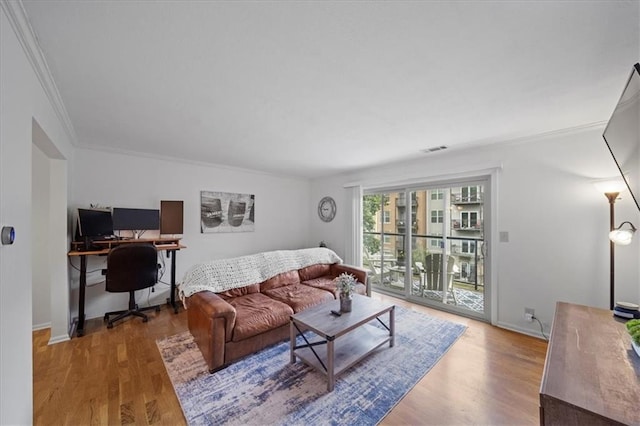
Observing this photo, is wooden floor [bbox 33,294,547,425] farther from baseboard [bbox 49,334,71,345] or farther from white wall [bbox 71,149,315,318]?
white wall [bbox 71,149,315,318]

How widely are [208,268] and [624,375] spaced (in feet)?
10.8

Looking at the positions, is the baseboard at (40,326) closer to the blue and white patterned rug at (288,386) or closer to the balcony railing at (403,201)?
the blue and white patterned rug at (288,386)

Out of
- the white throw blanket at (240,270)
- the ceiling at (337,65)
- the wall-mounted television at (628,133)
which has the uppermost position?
the ceiling at (337,65)

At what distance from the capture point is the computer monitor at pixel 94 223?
2.86 metres

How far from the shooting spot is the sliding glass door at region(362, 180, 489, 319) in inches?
136

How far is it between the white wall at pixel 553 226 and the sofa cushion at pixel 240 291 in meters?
3.14

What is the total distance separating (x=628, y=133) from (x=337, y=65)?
1.67 metres

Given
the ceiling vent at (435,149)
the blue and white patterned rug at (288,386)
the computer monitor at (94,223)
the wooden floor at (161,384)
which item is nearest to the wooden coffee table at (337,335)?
the blue and white patterned rug at (288,386)

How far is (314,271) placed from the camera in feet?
13.2

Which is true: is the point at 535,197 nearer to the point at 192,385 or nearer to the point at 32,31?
the point at 192,385

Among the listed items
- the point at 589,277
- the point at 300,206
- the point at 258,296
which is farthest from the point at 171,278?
the point at 589,277

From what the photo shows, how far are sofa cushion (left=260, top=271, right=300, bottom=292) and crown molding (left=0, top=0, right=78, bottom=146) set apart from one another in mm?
2721

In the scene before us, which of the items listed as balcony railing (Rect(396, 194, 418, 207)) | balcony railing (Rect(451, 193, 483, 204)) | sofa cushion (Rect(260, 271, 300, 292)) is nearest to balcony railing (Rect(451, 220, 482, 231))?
balcony railing (Rect(451, 193, 483, 204))

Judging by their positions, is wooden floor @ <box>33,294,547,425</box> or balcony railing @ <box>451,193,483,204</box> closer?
wooden floor @ <box>33,294,547,425</box>
